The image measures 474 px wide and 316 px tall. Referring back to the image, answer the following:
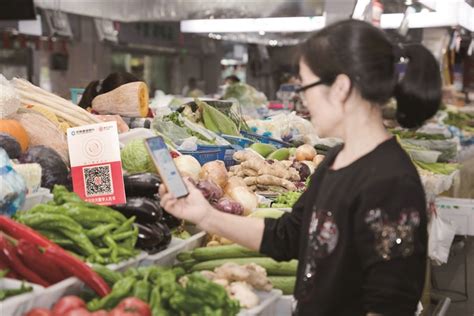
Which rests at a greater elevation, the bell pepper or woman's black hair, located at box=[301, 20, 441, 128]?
woman's black hair, located at box=[301, 20, 441, 128]

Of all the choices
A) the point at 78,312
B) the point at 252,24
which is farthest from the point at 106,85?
the point at 252,24

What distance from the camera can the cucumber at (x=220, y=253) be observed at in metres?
2.70

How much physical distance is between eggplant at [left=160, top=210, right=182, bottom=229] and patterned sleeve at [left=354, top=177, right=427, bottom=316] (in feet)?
3.69

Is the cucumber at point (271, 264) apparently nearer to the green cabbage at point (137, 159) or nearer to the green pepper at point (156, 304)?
the green pepper at point (156, 304)

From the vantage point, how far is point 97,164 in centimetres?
283

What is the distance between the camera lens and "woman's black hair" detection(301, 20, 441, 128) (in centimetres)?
197

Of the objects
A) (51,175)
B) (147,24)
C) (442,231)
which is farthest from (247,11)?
(51,175)

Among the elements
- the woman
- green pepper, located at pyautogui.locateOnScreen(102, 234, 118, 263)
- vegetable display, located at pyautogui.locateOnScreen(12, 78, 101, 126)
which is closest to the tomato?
green pepper, located at pyautogui.locateOnScreen(102, 234, 118, 263)

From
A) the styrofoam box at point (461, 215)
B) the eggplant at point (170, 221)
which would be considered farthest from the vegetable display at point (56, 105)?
the styrofoam box at point (461, 215)

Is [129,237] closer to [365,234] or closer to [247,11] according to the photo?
[365,234]

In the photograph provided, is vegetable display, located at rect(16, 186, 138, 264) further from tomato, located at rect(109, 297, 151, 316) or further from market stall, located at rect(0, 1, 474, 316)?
tomato, located at rect(109, 297, 151, 316)

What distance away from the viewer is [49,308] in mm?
2018

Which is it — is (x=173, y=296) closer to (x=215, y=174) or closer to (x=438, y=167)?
(x=215, y=174)

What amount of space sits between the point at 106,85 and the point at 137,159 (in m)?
1.50
